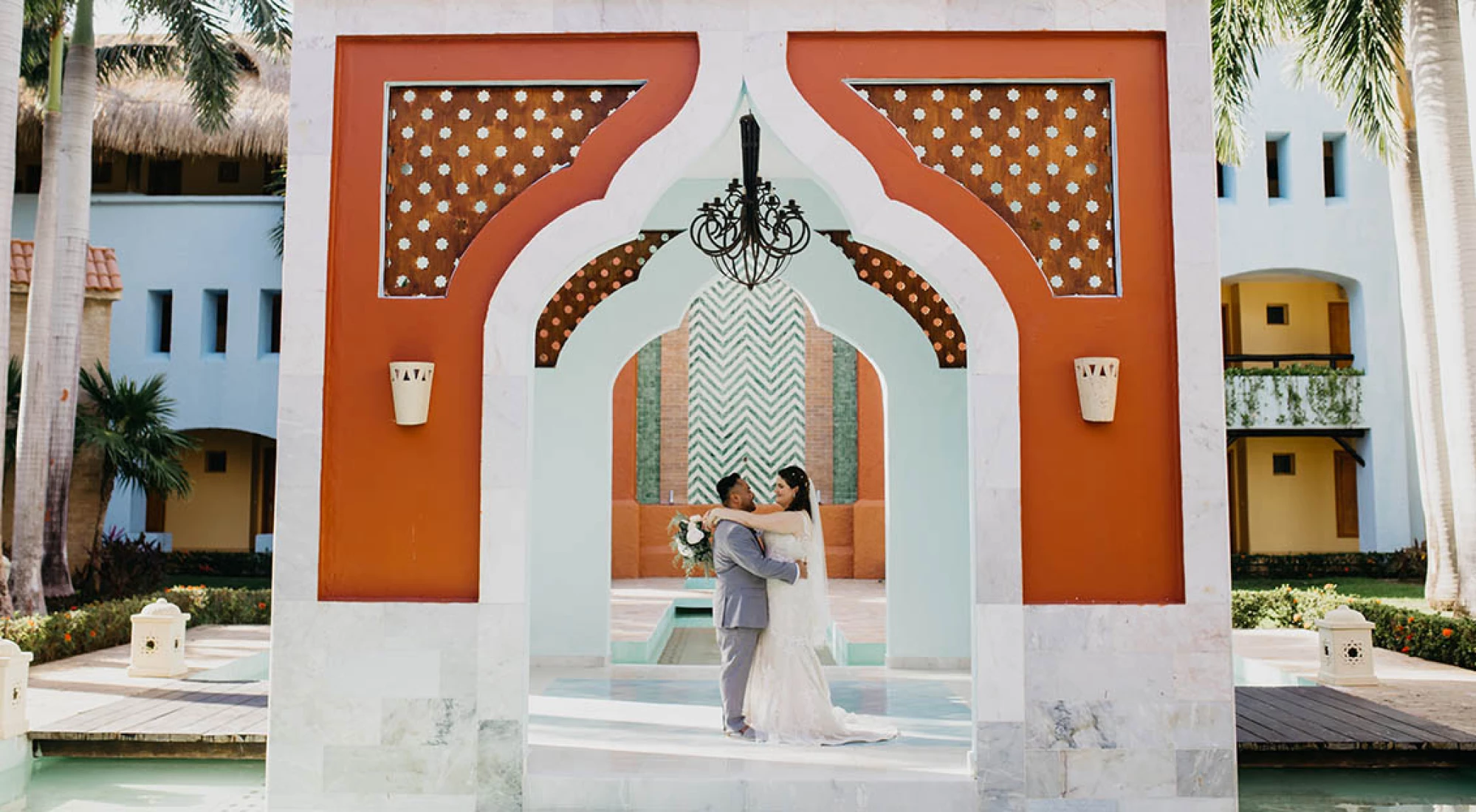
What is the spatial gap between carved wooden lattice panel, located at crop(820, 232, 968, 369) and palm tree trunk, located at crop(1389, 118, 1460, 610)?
6.02 m

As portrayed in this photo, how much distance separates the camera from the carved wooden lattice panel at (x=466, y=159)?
4.82 metres

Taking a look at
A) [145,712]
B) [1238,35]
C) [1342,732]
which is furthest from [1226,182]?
[145,712]

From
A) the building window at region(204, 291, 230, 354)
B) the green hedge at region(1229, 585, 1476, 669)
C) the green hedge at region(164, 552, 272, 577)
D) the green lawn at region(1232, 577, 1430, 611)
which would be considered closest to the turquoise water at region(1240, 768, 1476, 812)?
the green hedge at region(1229, 585, 1476, 669)

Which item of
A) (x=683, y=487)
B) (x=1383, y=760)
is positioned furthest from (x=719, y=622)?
(x=683, y=487)

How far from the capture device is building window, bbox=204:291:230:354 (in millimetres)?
18227

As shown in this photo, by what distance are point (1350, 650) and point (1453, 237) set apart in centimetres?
405

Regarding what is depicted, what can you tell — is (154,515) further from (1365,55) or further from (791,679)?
(1365,55)

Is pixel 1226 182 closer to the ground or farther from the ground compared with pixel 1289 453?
farther from the ground

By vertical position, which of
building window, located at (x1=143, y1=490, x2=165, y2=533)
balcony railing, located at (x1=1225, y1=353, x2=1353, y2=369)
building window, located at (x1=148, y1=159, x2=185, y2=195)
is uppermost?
building window, located at (x1=148, y1=159, x2=185, y2=195)

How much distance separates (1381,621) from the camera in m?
9.81

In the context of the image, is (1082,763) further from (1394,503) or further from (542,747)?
(1394,503)

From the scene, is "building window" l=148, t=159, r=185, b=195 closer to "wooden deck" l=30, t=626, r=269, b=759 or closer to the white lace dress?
"wooden deck" l=30, t=626, r=269, b=759

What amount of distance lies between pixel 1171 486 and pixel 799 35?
240 cm

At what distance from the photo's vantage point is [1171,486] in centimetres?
468
